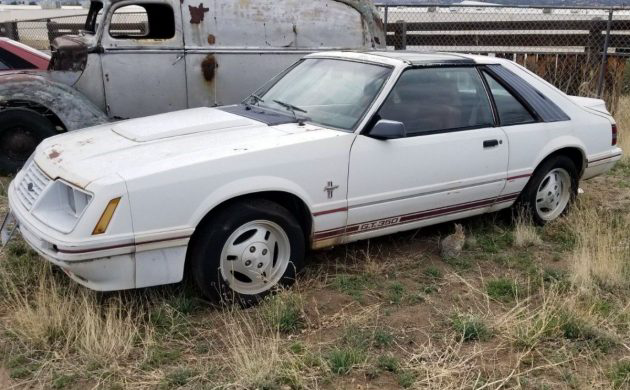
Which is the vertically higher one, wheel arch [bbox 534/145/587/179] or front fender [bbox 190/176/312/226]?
→ front fender [bbox 190/176/312/226]

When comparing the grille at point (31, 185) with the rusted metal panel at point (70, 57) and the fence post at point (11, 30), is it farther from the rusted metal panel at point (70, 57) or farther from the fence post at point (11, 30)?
the fence post at point (11, 30)

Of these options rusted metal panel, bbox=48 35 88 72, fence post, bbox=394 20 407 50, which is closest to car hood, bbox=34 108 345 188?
rusted metal panel, bbox=48 35 88 72

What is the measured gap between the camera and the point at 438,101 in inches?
185

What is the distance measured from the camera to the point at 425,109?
4625mm

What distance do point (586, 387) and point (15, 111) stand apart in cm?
588

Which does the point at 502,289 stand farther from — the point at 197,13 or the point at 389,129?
the point at 197,13

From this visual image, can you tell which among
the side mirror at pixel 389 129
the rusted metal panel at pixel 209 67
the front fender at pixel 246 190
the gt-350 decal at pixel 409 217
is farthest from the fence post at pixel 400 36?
the front fender at pixel 246 190

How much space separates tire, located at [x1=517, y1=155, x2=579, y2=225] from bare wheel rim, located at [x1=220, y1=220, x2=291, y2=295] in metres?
2.36

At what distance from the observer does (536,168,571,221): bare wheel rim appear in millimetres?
5461

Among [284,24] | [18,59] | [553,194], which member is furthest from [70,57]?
[553,194]

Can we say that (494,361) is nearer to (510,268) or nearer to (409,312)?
(409,312)

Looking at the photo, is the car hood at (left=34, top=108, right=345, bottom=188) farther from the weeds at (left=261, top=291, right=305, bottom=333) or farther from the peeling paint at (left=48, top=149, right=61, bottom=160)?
the weeds at (left=261, top=291, right=305, bottom=333)

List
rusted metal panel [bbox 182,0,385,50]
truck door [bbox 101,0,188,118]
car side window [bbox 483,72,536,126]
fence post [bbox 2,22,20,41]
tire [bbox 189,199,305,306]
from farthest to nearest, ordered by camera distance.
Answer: fence post [bbox 2,22,20,41] < rusted metal panel [bbox 182,0,385,50] < truck door [bbox 101,0,188,118] < car side window [bbox 483,72,536,126] < tire [bbox 189,199,305,306]

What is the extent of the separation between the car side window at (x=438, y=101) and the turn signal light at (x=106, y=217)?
6.27ft
